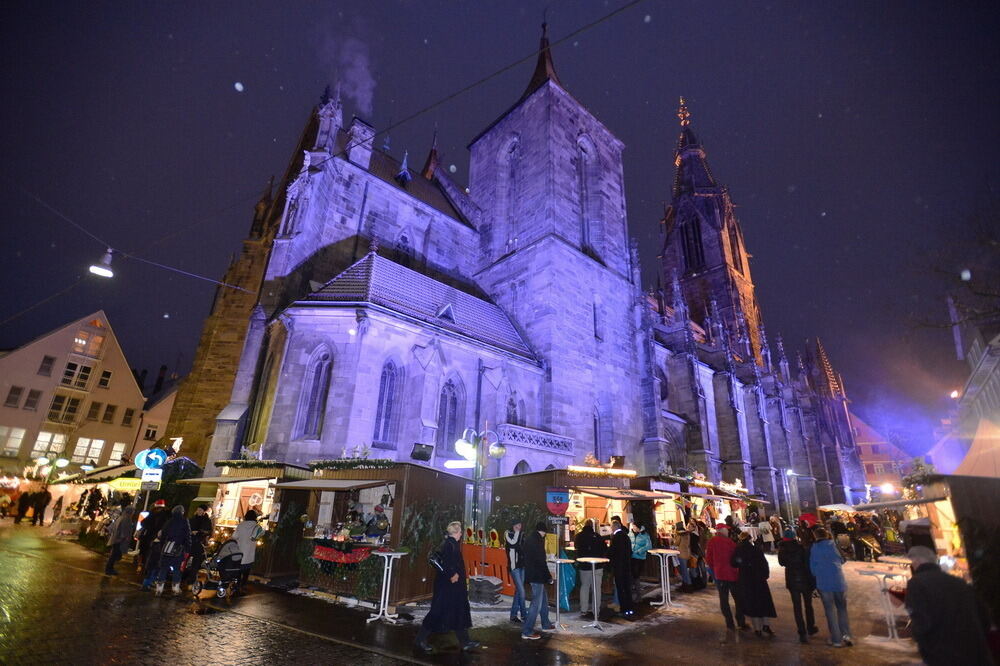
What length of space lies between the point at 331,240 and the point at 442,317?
22.3 ft

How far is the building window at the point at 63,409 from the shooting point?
1227 inches

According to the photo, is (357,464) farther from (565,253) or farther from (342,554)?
(565,253)

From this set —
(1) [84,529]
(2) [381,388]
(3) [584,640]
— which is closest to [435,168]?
(2) [381,388]

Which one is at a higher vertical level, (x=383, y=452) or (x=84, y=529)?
(x=383, y=452)

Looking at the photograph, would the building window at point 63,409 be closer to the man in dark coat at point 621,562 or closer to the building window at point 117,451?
the building window at point 117,451

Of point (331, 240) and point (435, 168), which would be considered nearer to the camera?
point (331, 240)

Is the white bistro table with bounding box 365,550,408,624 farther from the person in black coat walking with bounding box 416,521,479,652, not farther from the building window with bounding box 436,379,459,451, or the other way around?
the building window with bounding box 436,379,459,451

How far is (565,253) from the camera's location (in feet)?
75.8

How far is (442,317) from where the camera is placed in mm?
18609

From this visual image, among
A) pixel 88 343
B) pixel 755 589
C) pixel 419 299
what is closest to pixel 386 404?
pixel 419 299

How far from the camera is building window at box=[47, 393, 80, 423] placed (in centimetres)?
3116

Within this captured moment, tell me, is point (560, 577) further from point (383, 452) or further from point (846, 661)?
point (383, 452)

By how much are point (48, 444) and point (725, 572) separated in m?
41.0

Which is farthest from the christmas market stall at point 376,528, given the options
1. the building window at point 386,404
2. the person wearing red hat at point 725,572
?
the person wearing red hat at point 725,572
